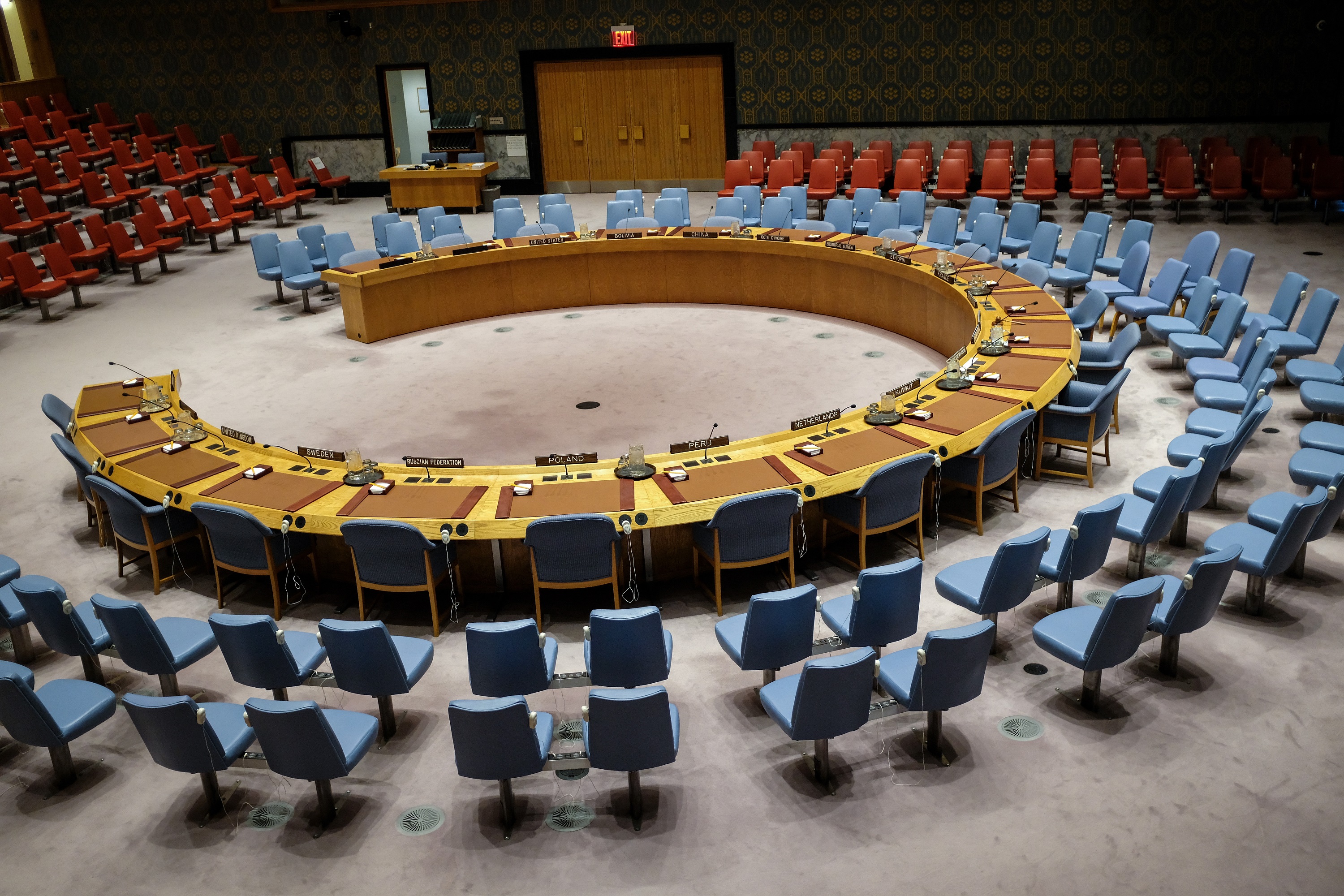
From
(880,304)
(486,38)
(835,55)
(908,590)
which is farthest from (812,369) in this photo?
(486,38)

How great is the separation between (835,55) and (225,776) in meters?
15.5

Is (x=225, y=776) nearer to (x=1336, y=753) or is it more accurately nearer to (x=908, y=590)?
(x=908, y=590)

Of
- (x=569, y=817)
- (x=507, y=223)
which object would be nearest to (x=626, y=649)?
(x=569, y=817)

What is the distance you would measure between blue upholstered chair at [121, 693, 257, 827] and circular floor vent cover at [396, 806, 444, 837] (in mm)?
777

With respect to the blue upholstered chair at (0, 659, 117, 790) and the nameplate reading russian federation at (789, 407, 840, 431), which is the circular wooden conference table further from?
the blue upholstered chair at (0, 659, 117, 790)

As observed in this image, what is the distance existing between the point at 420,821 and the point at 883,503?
3.24 metres

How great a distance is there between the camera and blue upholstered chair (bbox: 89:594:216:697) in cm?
545

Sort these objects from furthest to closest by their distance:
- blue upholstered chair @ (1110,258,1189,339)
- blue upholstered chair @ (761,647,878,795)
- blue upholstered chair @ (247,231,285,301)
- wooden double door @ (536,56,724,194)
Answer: wooden double door @ (536,56,724,194)
blue upholstered chair @ (247,231,285,301)
blue upholstered chair @ (1110,258,1189,339)
blue upholstered chair @ (761,647,878,795)

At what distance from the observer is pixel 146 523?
690cm

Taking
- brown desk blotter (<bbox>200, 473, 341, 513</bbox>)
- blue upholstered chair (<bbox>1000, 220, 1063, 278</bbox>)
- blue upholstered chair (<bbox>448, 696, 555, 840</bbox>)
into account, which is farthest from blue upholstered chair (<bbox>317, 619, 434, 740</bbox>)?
blue upholstered chair (<bbox>1000, 220, 1063, 278</bbox>)

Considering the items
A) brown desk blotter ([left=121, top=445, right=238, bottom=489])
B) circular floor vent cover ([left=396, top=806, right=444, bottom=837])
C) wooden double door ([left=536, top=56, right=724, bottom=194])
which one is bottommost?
circular floor vent cover ([left=396, top=806, right=444, bottom=837])

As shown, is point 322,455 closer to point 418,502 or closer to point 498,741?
point 418,502

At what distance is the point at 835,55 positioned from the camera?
17828 mm

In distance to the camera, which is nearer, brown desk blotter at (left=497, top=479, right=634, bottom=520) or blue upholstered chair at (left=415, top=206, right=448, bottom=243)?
brown desk blotter at (left=497, top=479, right=634, bottom=520)
